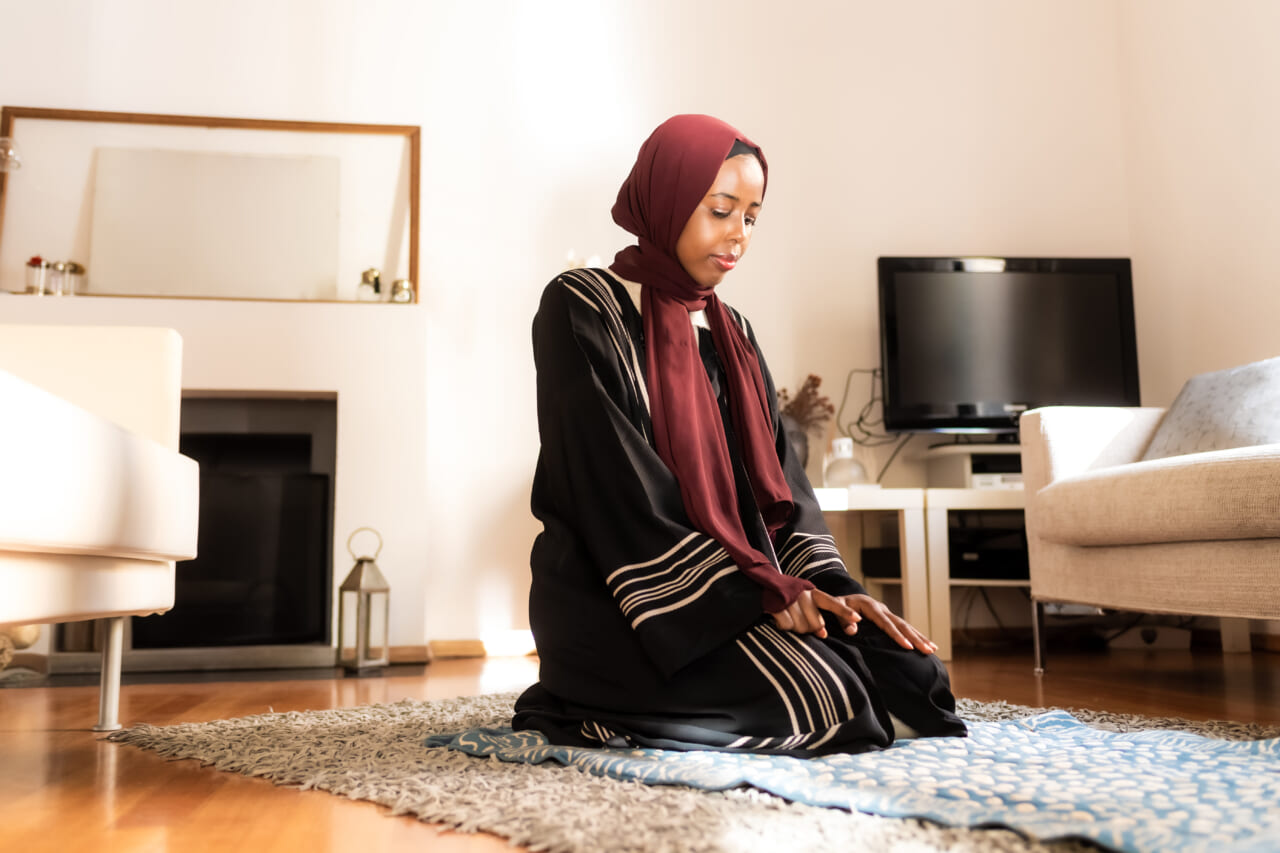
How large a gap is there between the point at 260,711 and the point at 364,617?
97 centimetres

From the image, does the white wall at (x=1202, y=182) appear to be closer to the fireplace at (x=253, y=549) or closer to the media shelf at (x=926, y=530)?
the media shelf at (x=926, y=530)

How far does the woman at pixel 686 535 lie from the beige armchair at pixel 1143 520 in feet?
2.36

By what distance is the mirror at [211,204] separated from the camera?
3.40 meters

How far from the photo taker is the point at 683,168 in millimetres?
1570

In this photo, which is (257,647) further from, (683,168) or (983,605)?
(983,605)

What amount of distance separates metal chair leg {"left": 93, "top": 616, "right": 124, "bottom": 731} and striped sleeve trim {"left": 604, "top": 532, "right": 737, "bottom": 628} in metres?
1.01

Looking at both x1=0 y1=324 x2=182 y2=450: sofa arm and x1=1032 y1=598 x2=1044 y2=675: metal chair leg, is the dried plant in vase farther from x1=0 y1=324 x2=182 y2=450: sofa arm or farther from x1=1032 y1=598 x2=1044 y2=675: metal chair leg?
x1=0 y1=324 x2=182 y2=450: sofa arm

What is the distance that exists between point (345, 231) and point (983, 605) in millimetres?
2672

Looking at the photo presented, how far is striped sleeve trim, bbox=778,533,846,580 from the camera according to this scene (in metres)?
1.51

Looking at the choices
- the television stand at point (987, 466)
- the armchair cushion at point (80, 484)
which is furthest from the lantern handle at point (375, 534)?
the television stand at point (987, 466)

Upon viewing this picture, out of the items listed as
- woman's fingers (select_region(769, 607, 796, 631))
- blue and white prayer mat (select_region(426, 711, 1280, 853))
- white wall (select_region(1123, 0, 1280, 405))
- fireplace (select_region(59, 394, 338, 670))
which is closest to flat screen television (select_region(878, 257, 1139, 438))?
white wall (select_region(1123, 0, 1280, 405))

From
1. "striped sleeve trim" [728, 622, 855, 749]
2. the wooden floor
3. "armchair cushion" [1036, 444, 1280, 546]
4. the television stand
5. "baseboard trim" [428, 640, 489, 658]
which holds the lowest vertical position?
"baseboard trim" [428, 640, 489, 658]

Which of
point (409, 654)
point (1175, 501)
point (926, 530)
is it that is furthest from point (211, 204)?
point (1175, 501)

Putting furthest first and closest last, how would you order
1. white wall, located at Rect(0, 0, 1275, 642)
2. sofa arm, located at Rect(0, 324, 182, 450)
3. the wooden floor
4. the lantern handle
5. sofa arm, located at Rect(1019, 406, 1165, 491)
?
white wall, located at Rect(0, 0, 1275, 642), the lantern handle, sofa arm, located at Rect(1019, 406, 1165, 491), sofa arm, located at Rect(0, 324, 182, 450), the wooden floor
